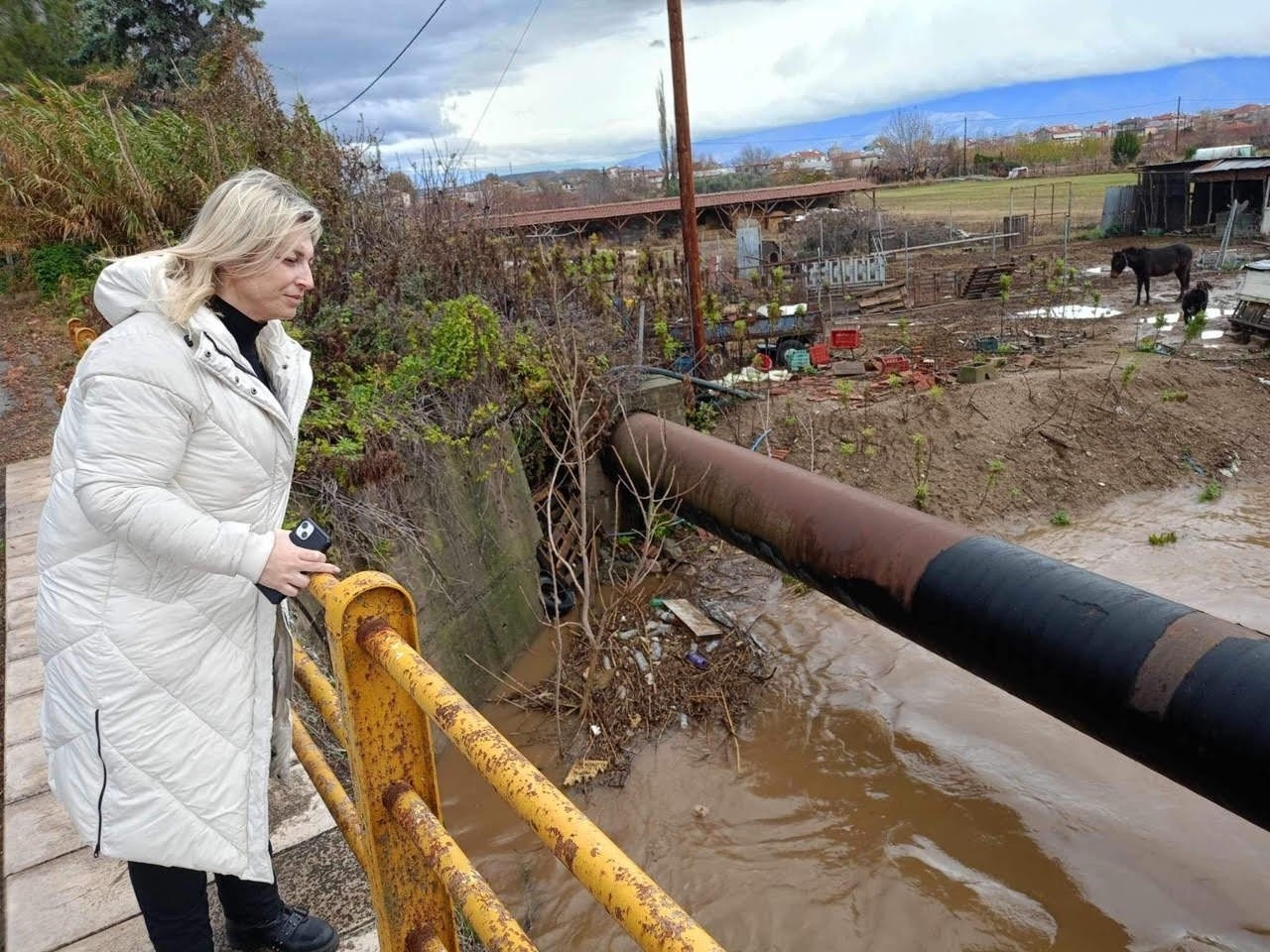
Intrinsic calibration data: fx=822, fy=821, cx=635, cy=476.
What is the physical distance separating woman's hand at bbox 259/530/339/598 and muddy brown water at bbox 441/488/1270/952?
2.81 meters

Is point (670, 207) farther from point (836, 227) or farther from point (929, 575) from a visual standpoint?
point (929, 575)

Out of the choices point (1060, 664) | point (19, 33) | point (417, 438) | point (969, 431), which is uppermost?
point (19, 33)

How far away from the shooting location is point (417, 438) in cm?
470

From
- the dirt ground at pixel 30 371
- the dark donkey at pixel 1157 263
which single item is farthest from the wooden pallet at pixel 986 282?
the dirt ground at pixel 30 371

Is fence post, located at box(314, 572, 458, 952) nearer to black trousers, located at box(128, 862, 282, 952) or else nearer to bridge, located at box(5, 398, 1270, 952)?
bridge, located at box(5, 398, 1270, 952)

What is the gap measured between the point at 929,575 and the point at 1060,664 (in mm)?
658

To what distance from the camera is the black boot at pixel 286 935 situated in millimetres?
2016

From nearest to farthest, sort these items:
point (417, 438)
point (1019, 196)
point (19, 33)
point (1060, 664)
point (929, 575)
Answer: point (1060, 664) → point (929, 575) → point (417, 438) → point (19, 33) → point (1019, 196)

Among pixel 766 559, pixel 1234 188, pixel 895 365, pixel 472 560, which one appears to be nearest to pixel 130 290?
pixel 472 560

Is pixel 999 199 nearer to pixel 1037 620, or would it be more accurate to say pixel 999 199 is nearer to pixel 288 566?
pixel 1037 620

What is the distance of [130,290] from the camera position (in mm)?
1524

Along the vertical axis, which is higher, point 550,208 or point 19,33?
point 19,33

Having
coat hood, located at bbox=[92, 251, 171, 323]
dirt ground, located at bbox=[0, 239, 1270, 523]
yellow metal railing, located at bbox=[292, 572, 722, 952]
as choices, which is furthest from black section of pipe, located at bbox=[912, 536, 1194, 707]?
dirt ground, located at bbox=[0, 239, 1270, 523]

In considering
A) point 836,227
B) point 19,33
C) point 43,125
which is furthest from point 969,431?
point 19,33
